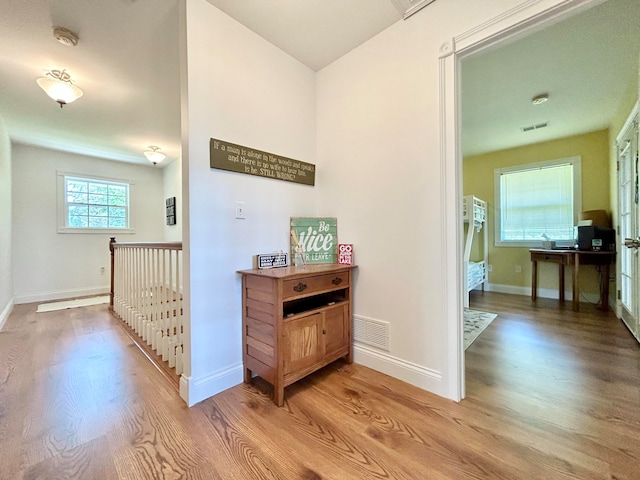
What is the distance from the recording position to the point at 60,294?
4281mm

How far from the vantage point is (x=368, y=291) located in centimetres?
193

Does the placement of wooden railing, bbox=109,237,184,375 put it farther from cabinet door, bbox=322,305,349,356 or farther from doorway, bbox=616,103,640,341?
doorway, bbox=616,103,640,341

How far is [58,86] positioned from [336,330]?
118 inches

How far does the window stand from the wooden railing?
15.9 ft

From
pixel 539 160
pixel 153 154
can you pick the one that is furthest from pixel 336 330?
pixel 539 160

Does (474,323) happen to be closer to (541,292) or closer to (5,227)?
(541,292)

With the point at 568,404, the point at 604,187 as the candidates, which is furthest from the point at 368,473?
the point at 604,187

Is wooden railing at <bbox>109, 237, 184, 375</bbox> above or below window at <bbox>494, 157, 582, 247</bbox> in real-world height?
below

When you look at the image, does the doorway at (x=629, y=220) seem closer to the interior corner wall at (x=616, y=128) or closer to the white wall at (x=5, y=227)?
the interior corner wall at (x=616, y=128)

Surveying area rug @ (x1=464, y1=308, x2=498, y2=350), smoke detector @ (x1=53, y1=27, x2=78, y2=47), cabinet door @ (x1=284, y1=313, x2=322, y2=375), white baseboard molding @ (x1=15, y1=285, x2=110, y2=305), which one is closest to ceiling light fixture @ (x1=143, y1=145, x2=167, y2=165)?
smoke detector @ (x1=53, y1=27, x2=78, y2=47)

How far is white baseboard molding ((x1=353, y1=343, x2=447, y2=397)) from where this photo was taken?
1.57m

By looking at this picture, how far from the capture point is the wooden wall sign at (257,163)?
162 cm

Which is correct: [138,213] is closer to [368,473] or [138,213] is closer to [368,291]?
[368,291]

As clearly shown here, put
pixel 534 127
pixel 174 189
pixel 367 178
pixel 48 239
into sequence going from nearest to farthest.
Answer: pixel 367 178, pixel 534 127, pixel 48 239, pixel 174 189
